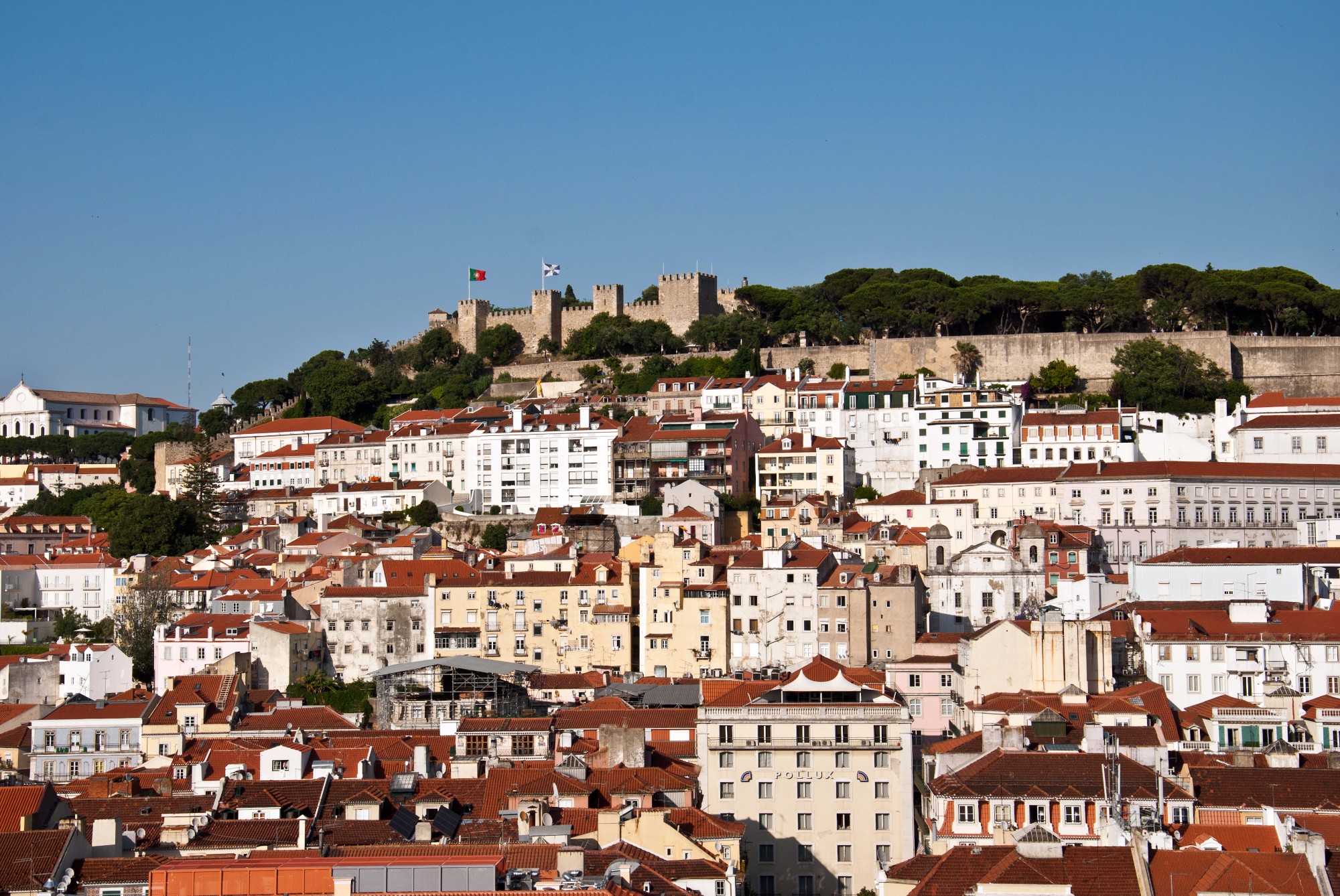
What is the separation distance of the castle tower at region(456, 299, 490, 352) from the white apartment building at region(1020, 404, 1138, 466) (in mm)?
42021

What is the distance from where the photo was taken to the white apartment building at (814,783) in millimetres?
33250

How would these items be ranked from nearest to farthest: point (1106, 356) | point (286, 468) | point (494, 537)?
point (494, 537), point (1106, 356), point (286, 468)

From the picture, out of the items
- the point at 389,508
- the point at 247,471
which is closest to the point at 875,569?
the point at 389,508

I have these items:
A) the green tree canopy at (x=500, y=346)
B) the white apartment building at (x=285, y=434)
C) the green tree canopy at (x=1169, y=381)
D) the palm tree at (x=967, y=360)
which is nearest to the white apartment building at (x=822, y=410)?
the palm tree at (x=967, y=360)

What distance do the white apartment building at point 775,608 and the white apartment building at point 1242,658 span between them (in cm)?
1076

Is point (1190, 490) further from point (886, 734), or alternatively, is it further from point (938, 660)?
point (886, 734)

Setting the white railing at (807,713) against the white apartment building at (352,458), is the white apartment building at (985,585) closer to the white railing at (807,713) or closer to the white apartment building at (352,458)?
the white railing at (807,713)

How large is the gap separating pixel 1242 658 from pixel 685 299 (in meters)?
59.6

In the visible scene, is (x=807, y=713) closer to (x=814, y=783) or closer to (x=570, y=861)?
(x=814, y=783)

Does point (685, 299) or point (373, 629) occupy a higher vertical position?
point (685, 299)

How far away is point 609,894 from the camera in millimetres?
21750

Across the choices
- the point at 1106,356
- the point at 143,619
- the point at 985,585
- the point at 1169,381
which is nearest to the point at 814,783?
the point at 985,585

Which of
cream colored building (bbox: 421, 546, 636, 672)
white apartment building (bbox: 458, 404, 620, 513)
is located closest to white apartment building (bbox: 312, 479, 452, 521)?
white apartment building (bbox: 458, 404, 620, 513)

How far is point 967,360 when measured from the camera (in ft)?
277
